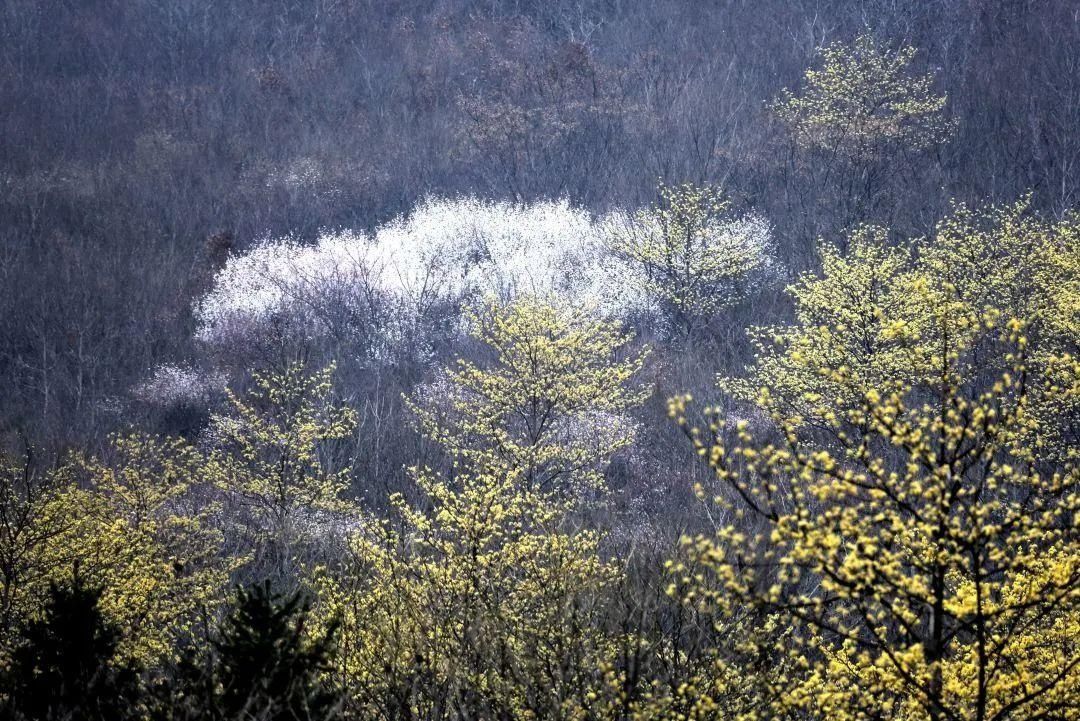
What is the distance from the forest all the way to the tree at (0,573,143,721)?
7 centimetres

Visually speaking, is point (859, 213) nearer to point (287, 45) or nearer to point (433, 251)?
point (433, 251)

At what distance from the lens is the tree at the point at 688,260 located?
46.4 meters

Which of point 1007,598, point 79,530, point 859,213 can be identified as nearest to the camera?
point 1007,598

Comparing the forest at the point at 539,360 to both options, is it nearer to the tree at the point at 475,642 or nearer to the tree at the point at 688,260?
the tree at the point at 475,642

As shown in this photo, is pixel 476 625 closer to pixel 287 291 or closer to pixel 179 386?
pixel 179 386

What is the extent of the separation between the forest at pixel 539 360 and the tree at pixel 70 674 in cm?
7

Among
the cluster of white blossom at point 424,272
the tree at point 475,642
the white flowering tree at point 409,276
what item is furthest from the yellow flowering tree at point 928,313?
the white flowering tree at point 409,276

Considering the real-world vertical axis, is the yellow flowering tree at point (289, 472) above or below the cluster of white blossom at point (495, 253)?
below

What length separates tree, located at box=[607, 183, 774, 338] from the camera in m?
46.4

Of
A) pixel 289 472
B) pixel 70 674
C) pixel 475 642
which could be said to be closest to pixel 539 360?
pixel 289 472

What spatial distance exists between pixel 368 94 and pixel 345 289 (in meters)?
33.7

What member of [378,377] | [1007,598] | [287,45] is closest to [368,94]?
[287,45]

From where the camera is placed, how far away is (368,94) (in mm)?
81312

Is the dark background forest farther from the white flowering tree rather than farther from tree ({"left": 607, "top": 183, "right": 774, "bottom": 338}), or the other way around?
the white flowering tree
